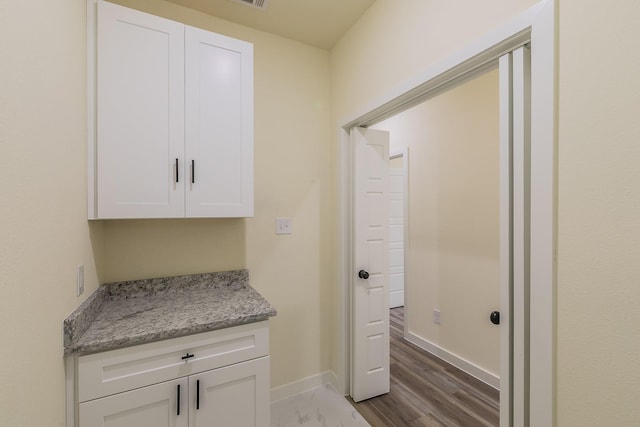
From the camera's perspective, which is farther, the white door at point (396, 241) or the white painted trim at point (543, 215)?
the white door at point (396, 241)

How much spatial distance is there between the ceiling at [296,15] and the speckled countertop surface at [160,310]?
1.66 metres

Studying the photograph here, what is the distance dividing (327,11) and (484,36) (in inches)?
43.4

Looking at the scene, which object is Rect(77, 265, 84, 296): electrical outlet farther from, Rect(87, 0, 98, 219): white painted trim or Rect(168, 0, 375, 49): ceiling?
Rect(168, 0, 375, 49): ceiling

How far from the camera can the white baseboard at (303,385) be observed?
6.59ft

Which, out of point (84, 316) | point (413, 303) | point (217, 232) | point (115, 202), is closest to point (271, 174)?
point (217, 232)

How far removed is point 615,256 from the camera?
74 cm

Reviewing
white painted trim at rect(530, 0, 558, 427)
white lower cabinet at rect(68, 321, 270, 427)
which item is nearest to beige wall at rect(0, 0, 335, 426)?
white lower cabinet at rect(68, 321, 270, 427)

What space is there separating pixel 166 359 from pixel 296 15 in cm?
205

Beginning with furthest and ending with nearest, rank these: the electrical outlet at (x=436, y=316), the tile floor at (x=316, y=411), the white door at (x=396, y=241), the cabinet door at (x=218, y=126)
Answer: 1. the white door at (x=396, y=241)
2. the electrical outlet at (x=436, y=316)
3. the tile floor at (x=316, y=411)
4. the cabinet door at (x=218, y=126)

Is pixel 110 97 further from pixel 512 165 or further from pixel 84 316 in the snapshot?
pixel 512 165

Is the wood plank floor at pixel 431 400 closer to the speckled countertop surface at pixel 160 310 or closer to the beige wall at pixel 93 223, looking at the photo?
the beige wall at pixel 93 223

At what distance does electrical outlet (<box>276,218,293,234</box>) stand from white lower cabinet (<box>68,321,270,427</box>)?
2.53 feet

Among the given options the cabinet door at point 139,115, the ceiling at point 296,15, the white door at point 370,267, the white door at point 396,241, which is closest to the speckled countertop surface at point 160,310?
the cabinet door at point 139,115

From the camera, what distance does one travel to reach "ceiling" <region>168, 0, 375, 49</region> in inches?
67.3
